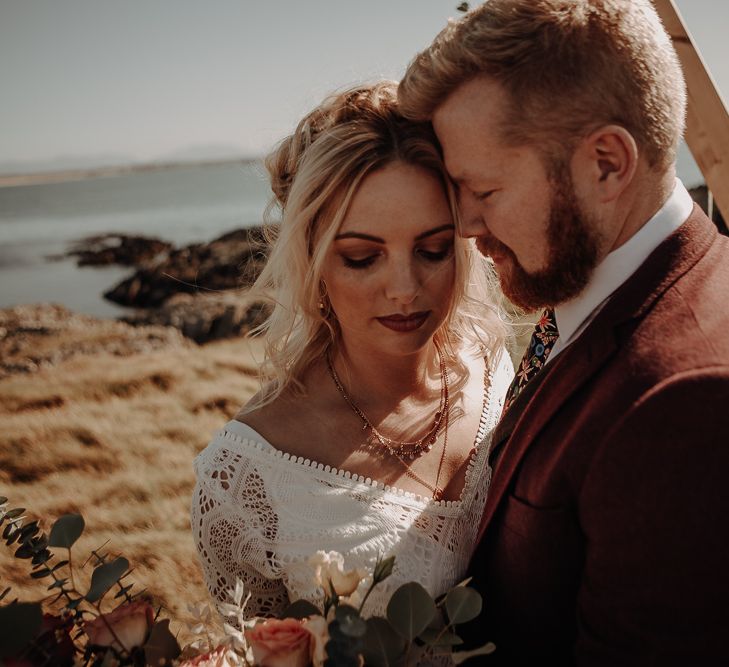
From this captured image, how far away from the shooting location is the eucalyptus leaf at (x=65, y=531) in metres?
1.05

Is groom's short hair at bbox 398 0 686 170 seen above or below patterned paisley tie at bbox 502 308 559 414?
above

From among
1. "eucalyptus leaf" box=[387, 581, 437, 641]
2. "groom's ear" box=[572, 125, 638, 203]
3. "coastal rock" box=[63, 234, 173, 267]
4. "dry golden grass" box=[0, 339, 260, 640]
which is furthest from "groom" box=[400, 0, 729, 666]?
"coastal rock" box=[63, 234, 173, 267]

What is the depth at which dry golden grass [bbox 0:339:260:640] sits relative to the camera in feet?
8.49

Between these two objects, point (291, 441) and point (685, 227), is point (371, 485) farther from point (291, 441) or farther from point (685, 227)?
point (685, 227)

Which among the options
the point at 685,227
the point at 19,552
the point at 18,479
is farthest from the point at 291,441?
the point at 18,479

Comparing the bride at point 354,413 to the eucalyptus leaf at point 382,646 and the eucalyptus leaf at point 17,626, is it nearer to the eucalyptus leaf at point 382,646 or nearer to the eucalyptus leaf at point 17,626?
the eucalyptus leaf at point 382,646

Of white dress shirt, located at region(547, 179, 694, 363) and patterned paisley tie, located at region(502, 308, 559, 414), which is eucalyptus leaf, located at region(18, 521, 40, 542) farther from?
patterned paisley tie, located at region(502, 308, 559, 414)

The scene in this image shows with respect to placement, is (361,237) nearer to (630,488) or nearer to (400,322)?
(400,322)

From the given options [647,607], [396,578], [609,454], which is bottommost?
[396,578]

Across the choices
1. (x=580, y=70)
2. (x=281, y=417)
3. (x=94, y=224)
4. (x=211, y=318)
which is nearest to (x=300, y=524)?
(x=281, y=417)

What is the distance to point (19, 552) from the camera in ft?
3.40

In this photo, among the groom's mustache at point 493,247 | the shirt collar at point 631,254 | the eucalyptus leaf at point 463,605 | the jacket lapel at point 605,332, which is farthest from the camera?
the groom's mustache at point 493,247

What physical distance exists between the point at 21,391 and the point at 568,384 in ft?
11.7

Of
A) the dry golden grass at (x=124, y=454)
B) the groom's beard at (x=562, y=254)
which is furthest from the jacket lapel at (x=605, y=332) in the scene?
the dry golden grass at (x=124, y=454)
